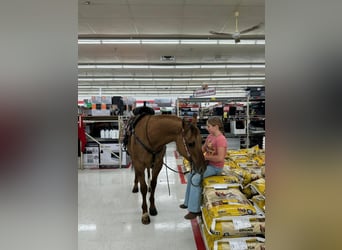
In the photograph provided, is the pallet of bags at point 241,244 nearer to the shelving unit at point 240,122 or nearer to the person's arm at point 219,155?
the person's arm at point 219,155

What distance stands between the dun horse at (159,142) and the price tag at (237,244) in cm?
99

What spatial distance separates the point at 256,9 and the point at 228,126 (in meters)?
3.52

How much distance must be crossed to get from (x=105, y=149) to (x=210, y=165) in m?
4.92

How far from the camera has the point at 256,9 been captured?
6387 mm

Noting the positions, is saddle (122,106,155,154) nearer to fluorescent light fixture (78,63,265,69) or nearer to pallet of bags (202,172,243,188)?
pallet of bags (202,172,243,188)

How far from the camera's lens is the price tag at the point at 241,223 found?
2.27 meters

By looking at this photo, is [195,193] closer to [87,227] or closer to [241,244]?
[241,244]

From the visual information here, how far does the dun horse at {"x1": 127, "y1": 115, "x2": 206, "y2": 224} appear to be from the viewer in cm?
305

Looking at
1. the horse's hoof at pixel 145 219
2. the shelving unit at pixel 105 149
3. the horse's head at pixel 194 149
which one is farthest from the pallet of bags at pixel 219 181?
the shelving unit at pixel 105 149

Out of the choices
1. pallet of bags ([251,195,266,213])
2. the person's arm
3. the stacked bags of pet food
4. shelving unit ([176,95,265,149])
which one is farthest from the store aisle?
shelving unit ([176,95,265,149])

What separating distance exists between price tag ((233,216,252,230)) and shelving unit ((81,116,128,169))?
5.45 meters

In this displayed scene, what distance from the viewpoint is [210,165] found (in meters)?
3.38

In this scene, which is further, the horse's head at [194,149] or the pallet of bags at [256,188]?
the horse's head at [194,149]
